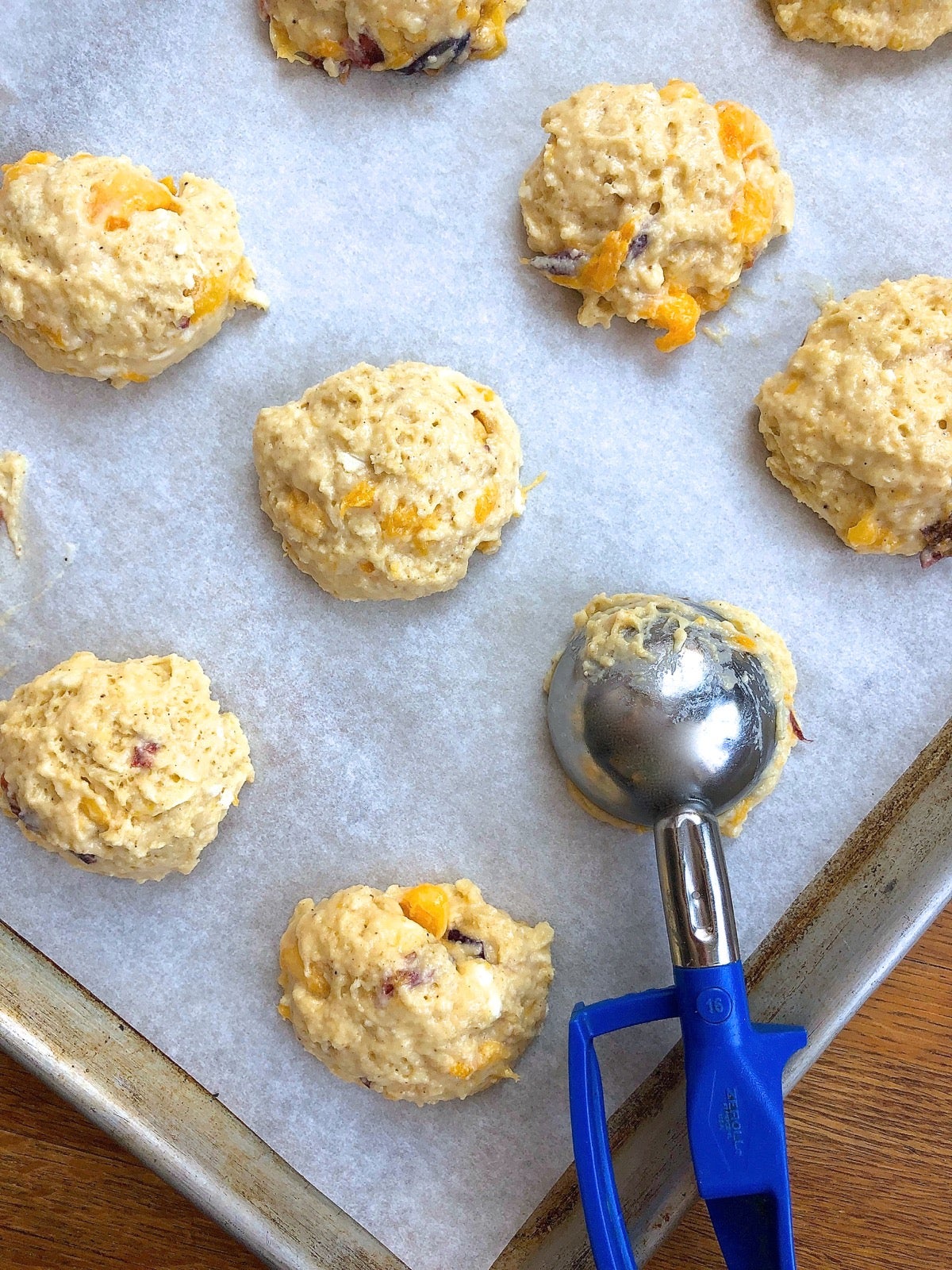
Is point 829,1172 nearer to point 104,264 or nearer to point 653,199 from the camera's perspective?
point 653,199

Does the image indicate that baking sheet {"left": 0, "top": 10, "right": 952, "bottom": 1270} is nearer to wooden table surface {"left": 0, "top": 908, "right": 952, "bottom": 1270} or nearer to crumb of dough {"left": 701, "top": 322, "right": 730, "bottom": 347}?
crumb of dough {"left": 701, "top": 322, "right": 730, "bottom": 347}

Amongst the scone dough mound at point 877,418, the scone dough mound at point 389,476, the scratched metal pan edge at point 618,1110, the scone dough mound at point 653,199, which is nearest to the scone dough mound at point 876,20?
the scone dough mound at point 653,199

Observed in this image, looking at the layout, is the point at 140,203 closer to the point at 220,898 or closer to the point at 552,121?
the point at 552,121

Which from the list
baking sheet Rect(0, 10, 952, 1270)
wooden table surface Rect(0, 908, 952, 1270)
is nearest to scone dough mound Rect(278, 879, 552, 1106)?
baking sheet Rect(0, 10, 952, 1270)

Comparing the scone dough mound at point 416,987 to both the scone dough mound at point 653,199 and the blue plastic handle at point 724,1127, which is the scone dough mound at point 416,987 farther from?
the scone dough mound at point 653,199

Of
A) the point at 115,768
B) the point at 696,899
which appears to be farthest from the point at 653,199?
the point at 115,768

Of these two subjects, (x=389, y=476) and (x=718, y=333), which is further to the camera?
(x=718, y=333)
